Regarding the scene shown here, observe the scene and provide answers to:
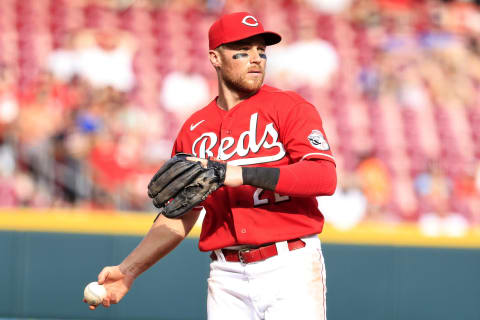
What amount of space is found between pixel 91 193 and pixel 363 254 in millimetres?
2450

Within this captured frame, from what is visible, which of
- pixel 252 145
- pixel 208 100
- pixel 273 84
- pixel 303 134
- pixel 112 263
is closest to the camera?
pixel 303 134

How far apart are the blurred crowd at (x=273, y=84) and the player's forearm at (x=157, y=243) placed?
117 inches

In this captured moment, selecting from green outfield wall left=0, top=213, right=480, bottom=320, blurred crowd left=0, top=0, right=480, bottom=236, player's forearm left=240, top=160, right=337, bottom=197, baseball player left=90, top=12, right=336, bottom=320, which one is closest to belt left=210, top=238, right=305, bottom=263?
baseball player left=90, top=12, right=336, bottom=320

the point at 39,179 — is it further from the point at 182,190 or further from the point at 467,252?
the point at 182,190

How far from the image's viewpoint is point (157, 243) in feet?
9.55

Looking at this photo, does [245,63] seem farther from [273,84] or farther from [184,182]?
[273,84]

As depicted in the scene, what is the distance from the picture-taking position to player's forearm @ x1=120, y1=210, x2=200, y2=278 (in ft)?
9.53

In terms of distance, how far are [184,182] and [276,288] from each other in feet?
1.70

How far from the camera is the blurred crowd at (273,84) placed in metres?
6.45

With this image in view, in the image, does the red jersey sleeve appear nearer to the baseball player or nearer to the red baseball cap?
the baseball player

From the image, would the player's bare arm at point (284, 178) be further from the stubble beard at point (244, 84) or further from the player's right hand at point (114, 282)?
A: the player's right hand at point (114, 282)

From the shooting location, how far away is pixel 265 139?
8.74 ft

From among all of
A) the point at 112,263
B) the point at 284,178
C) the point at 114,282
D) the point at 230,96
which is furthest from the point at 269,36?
the point at 112,263

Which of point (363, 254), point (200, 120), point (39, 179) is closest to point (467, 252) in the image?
point (363, 254)
